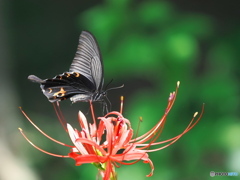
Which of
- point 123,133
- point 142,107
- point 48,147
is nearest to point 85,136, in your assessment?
point 123,133

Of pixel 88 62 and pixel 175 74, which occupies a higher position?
pixel 88 62

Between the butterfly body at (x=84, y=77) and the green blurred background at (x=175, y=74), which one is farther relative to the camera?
the green blurred background at (x=175, y=74)

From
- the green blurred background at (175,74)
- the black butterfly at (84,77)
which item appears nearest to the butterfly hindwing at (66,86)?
the black butterfly at (84,77)

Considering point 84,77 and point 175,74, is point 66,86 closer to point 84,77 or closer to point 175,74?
point 84,77

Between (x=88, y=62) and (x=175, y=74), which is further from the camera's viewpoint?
(x=175, y=74)

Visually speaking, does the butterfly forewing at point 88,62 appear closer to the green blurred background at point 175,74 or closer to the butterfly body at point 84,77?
the butterfly body at point 84,77

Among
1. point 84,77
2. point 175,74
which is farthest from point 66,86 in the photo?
point 175,74

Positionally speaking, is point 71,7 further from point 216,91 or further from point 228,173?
point 228,173

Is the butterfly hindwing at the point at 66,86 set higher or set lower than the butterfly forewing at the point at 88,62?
lower
